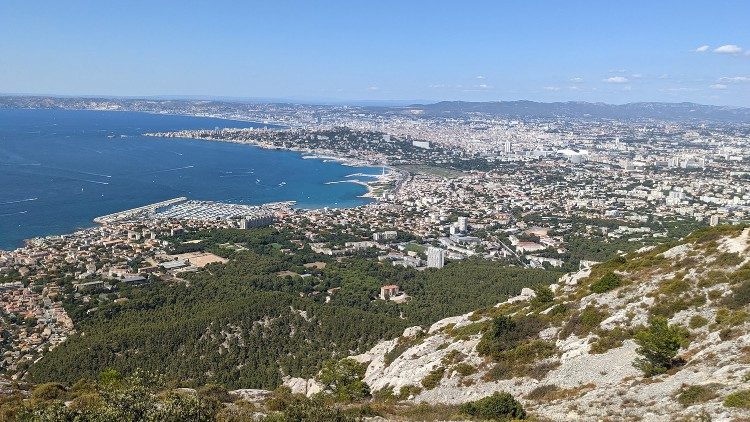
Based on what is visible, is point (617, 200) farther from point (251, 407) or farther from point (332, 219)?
point (251, 407)

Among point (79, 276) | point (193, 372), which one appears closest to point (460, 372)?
point (193, 372)

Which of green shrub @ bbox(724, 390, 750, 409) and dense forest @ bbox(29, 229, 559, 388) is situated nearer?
green shrub @ bbox(724, 390, 750, 409)

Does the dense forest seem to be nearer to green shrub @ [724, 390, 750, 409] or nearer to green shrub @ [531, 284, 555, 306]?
green shrub @ [531, 284, 555, 306]

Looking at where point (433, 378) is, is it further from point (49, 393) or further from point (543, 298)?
point (49, 393)

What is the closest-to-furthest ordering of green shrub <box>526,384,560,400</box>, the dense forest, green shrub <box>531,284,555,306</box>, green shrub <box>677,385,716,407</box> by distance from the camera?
green shrub <box>677,385,716,407</box> < green shrub <box>526,384,560,400</box> < green shrub <box>531,284,555,306</box> < the dense forest

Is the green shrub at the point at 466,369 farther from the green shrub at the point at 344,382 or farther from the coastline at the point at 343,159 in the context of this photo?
the coastline at the point at 343,159

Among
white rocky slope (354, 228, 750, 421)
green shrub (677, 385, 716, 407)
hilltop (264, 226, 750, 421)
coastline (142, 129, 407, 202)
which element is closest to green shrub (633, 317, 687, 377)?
hilltop (264, 226, 750, 421)

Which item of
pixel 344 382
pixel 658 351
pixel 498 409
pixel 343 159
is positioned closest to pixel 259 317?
pixel 344 382
